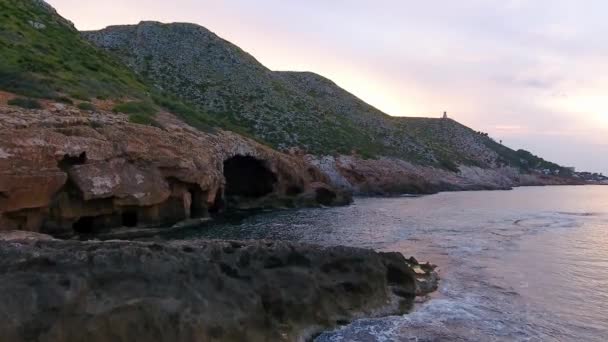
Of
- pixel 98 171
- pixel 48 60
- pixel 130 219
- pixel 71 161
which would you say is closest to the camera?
pixel 71 161

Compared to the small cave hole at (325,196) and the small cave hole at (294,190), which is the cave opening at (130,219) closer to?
the small cave hole at (294,190)

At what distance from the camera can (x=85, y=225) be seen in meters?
26.8

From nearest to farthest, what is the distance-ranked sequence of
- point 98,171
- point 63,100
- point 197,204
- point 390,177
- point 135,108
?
1. point 98,171
2. point 63,100
3. point 197,204
4. point 135,108
5. point 390,177

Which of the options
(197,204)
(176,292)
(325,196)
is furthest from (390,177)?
(176,292)

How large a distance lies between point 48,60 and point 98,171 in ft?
66.5

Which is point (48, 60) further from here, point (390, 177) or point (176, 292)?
point (390, 177)

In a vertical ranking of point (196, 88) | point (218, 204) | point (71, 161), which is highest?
point (196, 88)

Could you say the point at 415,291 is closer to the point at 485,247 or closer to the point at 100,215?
the point at 485,247

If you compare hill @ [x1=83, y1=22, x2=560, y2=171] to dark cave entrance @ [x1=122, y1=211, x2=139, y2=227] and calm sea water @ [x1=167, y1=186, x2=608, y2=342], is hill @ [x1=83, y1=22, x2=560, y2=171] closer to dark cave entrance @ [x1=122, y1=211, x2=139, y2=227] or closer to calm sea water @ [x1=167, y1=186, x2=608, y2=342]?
calm sea water @ [x1=167, y1=186, x2=608, y2=342]

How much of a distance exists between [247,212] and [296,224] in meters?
8.33

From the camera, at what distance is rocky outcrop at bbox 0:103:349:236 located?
2256 centimetres

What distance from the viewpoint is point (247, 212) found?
1619 inches

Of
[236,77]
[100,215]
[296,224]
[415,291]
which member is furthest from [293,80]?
[415,291]

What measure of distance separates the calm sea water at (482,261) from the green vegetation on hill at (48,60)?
50.1 ft
